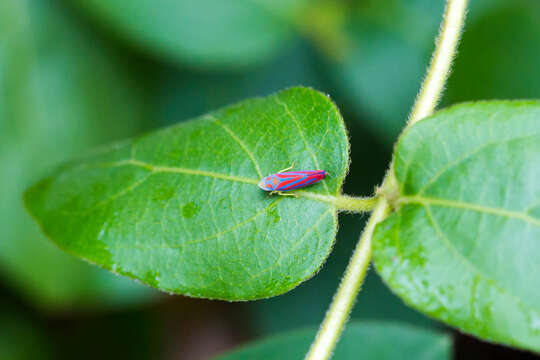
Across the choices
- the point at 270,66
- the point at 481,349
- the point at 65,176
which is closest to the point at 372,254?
the point at 65,176

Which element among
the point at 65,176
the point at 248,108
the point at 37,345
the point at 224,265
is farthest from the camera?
the point at 37,345

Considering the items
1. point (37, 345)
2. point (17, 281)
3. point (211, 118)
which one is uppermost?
point (211, 118)

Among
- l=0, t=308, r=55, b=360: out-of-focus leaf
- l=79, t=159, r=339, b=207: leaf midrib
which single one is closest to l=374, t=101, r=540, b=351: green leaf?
l=79, t=159, r=339, b=207: leaf midrib

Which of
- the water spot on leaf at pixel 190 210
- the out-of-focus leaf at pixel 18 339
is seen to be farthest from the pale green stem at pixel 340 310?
the out-of-focus leaf at pixel 18 339

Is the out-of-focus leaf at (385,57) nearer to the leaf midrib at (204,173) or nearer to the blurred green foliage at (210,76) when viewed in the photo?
the blurred green foliage at (210,76)

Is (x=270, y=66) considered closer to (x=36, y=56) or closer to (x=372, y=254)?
(x=36, y=56)

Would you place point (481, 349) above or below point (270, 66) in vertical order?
below
